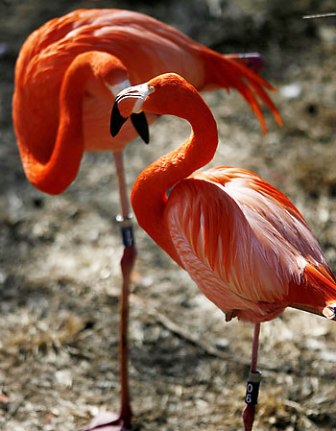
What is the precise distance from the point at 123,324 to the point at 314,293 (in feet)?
3.58

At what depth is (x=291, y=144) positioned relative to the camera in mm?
4812

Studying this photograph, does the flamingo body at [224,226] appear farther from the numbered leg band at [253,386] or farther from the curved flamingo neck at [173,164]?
the numbered leg band at [253,386]

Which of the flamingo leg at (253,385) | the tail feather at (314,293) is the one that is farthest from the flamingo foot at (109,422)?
the tail feather at (314,293)

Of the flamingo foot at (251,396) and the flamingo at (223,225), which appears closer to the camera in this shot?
the flamingo at (223,225)

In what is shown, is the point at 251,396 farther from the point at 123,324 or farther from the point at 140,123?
the point at 140,123

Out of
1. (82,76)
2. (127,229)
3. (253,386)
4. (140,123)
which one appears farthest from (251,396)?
(82,76)

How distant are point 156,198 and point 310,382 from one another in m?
1.23

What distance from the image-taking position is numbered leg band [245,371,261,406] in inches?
108

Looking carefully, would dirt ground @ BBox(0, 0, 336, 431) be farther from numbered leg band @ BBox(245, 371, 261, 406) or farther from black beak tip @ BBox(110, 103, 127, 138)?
black beak tip @ BBox(110, 103, 127, 138)

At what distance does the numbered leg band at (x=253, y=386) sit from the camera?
275 centimetres

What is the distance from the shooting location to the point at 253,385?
9.04 feet

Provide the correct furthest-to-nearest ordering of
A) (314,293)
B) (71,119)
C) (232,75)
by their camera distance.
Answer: (232,75) < (71,119) < (314,293)

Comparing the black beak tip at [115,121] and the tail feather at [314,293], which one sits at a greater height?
the black beak tip at [115,121]

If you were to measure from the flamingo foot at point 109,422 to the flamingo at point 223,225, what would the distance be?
2.44 feet
